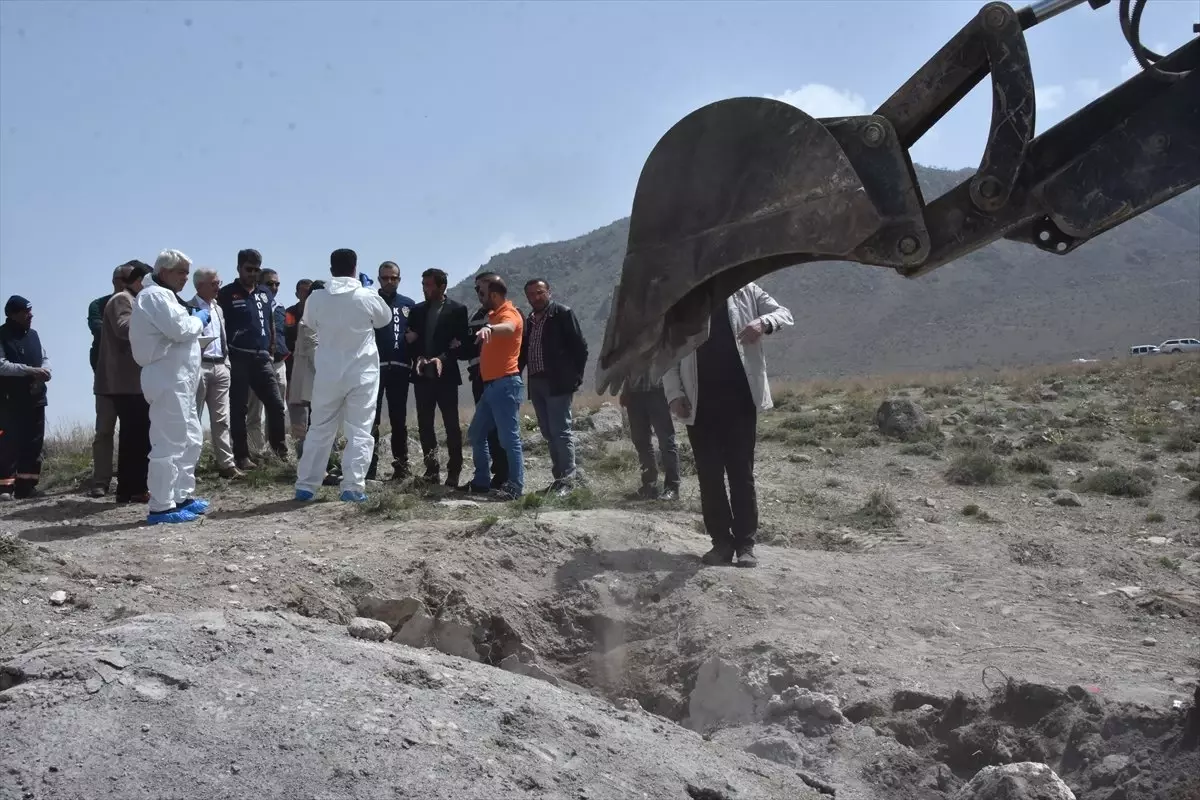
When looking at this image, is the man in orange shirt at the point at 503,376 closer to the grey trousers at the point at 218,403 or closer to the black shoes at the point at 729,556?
the grey trousers at the point at 218,403

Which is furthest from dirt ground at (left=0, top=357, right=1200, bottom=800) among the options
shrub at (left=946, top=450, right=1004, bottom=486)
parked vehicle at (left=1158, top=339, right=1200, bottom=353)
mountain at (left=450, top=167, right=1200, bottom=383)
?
mountain at (left=450, top=167, right=1200, bottom=383)

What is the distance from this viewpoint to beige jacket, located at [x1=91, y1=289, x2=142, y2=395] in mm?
8070

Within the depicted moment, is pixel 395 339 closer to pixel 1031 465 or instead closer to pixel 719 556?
pixel 719 556

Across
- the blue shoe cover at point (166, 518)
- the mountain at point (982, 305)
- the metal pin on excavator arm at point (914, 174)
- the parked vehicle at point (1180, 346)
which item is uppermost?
the mountain at point (982, 305)

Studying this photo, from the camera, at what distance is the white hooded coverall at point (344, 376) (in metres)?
8.16

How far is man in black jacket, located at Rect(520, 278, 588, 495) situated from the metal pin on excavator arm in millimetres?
5577

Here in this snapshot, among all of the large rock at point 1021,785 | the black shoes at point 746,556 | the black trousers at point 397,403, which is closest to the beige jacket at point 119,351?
the black trousers at point 397,403

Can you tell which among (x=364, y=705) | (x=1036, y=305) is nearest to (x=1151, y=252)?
(x=1036, y=305)

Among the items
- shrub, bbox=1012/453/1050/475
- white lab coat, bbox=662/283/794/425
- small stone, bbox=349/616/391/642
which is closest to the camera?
small stone, bbox=349/616/391/642

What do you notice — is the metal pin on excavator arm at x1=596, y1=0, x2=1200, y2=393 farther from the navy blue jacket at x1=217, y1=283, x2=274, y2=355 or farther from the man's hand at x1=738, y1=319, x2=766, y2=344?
the navy blue jacket at x1=217, y1=283, x2=274, y2=355

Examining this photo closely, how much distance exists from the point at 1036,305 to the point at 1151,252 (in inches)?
768

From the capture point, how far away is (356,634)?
4.66m

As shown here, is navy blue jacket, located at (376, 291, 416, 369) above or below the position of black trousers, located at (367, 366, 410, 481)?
above

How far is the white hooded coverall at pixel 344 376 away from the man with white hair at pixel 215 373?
0.97m
